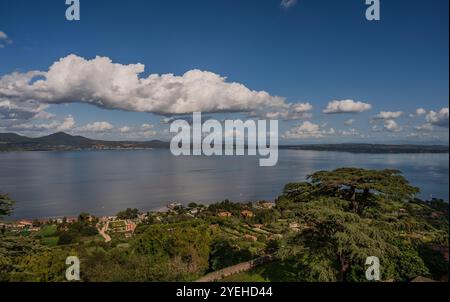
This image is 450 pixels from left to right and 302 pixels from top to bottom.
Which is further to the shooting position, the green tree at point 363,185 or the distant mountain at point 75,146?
the distant mountain at point 75,146

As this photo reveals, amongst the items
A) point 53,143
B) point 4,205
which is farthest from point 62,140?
point 4,205

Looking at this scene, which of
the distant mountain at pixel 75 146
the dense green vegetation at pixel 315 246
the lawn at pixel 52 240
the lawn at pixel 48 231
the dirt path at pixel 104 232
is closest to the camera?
the dense green vegetation at pixel 315 246

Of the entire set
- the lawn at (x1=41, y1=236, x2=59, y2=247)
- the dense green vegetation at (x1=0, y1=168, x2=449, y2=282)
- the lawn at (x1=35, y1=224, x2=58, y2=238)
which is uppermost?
the dense green vegetation at (x1=0, y1=168, x2=449, y2=282)

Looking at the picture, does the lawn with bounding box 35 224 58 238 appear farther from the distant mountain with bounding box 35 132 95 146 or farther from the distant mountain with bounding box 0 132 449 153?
the distant mountain with bounding box 35 132 95 146

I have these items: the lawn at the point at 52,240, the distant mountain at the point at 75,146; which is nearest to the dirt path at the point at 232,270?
the lawn at the point at 52,240

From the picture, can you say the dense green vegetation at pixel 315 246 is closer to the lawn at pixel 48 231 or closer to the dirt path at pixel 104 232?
the dirt path at pixel 104 232

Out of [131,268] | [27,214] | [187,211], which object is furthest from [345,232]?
[27,214]

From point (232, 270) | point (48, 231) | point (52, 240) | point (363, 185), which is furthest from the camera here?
point (48, 231)

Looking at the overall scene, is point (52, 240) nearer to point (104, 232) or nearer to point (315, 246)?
point (104, 232)

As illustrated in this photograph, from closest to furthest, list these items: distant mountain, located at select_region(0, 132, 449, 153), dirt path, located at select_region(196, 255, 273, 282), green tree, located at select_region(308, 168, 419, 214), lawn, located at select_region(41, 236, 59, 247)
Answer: green tree, located at select_region(308, 168, 419, 214) < dirt path, located at select_region(196, 255, 273, 282) < lawn, located at select_region(41, 236, 59, 247) < distant mountain, located at select_region(0, 132, 449, 153)

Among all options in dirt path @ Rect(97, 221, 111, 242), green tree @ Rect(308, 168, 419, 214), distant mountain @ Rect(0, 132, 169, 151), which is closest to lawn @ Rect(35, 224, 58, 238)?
dirt path @ Rect(97, 221, 111, 242)

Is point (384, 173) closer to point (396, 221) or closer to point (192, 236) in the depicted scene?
point (396, 221)
